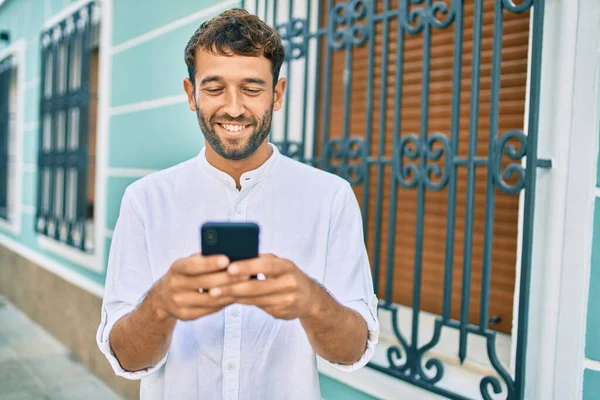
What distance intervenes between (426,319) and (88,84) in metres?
4.01

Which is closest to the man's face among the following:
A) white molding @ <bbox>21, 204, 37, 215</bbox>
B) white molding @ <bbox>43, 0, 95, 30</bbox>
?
white molding @ <bbox>43, 0, 95, 30</bbox>

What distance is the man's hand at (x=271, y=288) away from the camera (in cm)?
104

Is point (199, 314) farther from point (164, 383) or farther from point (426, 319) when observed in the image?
point (426, 319)

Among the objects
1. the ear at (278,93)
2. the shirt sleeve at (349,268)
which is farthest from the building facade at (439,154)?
the ear at (278,93)

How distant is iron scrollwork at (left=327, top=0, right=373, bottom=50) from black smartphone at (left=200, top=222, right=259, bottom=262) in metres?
1.78

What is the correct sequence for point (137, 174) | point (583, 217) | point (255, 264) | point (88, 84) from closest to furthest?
1. point (255, 264)
2. point (583, 217)
3. point (137, 174)
4. point (88, 84)

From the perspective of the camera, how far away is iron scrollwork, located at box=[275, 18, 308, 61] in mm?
2963

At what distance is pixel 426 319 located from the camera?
107 inches

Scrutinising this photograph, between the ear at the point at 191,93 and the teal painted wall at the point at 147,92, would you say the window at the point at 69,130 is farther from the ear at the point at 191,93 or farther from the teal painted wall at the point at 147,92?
the ear at the point at 191,93

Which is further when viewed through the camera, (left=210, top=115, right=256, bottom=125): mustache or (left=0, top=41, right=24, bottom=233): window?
(left=0, top=41, right=24, bottom=233): window

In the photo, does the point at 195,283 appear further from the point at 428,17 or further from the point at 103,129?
the point at 103,129

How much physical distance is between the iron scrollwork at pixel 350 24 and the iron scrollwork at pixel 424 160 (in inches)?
22.1

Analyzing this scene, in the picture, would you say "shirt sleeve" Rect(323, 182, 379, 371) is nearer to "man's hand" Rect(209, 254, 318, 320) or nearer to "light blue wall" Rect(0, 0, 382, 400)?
"man's hand" Rect(209, 254, 318, 320)

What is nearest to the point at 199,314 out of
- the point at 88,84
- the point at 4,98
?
the point at 88,84
